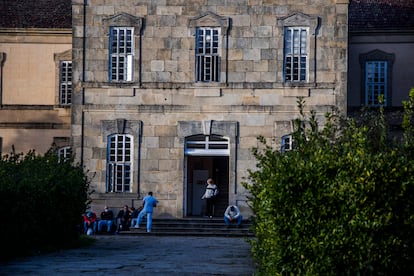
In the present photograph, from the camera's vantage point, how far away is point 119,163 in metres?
35.9

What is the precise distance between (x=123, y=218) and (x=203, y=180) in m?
4.28

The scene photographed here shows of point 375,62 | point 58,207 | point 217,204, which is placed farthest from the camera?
point 375,62

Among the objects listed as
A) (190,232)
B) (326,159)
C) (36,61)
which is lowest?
(190,232)

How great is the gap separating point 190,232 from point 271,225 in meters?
20.9

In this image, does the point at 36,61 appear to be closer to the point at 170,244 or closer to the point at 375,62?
the point at 375,62

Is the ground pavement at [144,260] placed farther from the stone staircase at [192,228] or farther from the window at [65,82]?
the window at [65,82]

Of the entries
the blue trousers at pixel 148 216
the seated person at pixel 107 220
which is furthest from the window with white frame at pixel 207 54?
the seated person at pixel 107 220

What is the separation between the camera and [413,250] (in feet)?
43.6

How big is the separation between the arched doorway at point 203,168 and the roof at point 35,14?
821 centimetres

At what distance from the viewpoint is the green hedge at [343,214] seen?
1312cm

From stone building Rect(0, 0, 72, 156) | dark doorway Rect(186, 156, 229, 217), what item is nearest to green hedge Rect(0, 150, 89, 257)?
dark doorway Rect(186, 156, 229, 217)

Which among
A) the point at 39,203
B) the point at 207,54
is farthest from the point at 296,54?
the point at 39,203

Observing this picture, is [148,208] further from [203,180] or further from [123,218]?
[203,180]

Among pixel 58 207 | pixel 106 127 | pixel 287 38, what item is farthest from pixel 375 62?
pixel 58 207
